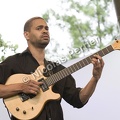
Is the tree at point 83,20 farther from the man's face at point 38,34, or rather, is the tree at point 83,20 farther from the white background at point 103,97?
the man's face at point 38,34

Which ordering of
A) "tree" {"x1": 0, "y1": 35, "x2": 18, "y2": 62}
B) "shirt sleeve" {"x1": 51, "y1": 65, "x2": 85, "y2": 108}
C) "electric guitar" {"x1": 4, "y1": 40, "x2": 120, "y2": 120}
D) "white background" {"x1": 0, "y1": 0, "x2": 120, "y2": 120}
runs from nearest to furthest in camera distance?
1. "electric guitar" {"x1": 4, "y1": 40, "x2": 120, "y2": 120}
2. "shirt sleeve" {"x1": 51, "y1": 65, "x2": 85, "y2": 108}
3. "white background" {"x1": 0, "y1": 0, "x2": 120, "y2": 120}
4. "tree" {"x1": 0, "y1": 35, "x2": 18, "y2": 62}

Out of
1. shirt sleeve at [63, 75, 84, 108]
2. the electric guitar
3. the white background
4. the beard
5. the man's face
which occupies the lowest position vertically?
the white background

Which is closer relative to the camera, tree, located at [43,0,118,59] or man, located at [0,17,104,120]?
man, located at [0,17,104,120]

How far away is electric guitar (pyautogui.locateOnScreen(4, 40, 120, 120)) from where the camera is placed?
1438 mm

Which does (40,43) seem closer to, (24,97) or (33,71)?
(33,71)

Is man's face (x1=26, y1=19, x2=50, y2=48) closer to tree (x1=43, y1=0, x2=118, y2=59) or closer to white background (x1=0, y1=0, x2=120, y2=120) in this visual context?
white background (x1=0, y1=0, x2=120, y2=120)

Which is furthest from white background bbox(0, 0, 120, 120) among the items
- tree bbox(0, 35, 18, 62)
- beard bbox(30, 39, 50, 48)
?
beard bbox(30, 39, 50, 48)

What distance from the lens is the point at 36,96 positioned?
1.48 m

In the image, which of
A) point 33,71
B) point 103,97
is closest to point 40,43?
point 33,71

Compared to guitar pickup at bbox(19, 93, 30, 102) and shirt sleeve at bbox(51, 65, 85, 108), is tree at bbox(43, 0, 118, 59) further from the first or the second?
guitar pickup at bbox(19, 93, 30, 102)

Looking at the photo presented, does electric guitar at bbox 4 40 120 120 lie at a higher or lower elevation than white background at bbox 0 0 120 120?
higher

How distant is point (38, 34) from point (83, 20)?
1317 mm

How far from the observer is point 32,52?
1.66 meters

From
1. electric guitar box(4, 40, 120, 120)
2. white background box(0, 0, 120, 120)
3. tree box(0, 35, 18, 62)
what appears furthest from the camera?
A: tree box(0, 35, 18, 62)
